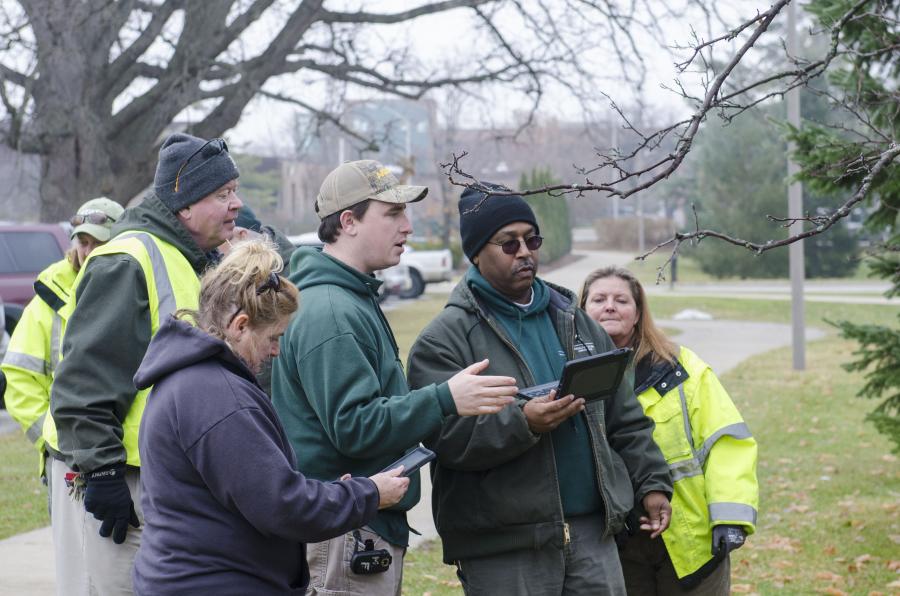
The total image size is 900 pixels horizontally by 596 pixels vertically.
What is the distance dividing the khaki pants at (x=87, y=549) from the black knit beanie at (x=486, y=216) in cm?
138

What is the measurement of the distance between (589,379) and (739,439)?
1000mm

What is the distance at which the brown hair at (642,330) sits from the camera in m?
4.58

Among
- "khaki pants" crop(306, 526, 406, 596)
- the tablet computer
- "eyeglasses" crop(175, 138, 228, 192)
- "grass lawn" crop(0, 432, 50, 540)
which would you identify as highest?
"eyeglasses" crop(175, 138, 228, 192)

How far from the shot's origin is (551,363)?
4023mm

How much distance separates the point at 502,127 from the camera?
2120 centimetres

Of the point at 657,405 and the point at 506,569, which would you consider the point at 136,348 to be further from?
the point at 657,405

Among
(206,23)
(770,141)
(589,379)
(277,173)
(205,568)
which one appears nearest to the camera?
(205,568)

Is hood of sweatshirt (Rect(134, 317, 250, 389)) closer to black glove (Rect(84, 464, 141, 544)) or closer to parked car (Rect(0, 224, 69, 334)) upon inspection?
black glove (Rect(84, 464, 141, 544))

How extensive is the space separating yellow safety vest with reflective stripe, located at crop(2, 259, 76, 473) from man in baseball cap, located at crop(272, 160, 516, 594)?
1696 millimetres

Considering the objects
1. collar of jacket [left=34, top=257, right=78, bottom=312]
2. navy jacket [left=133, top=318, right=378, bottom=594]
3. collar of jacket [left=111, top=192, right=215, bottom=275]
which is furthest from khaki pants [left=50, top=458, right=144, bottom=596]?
collar of jacket [left=34, top=257, right=78, bottom=312]

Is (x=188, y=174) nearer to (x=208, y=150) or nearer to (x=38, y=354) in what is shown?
(x=208, y=150)

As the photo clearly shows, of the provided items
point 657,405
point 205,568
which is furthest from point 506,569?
point 205,568

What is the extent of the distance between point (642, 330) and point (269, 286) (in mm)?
2205

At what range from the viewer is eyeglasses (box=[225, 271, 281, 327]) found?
2846 mm
